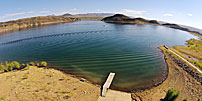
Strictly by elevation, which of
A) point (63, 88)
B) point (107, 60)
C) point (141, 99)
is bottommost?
point (141, 99)

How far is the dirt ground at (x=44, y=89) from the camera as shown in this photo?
39.4ft

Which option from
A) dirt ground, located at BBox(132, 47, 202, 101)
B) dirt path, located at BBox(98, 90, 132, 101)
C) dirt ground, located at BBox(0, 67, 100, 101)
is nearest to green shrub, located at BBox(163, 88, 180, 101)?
dirt ground, located at BBox(132, 47, 202, 101)

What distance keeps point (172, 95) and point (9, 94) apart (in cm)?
1927

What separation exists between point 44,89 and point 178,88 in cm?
1933

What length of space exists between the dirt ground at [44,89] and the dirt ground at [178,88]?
6860 millimetres

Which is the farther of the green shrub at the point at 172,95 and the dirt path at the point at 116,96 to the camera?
the dirt path at the point at 116,96

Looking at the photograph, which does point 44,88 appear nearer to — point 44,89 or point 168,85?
point 44,89

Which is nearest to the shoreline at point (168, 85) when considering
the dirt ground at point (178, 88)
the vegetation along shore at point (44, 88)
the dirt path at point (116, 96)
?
the dirt ground at point (178, 88)

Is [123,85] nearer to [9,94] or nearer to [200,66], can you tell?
→ [9,94]

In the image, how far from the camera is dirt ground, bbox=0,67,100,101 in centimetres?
1202

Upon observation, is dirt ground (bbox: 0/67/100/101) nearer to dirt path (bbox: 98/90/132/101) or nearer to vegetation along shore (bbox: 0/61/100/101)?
vegetation along shore (bbox: 0/61/100/101)

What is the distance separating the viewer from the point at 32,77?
16.1 metres

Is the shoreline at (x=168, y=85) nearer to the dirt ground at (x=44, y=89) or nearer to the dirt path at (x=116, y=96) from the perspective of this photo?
the dirt path at (x=116, y=96)

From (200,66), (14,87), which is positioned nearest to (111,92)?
(14,87)
